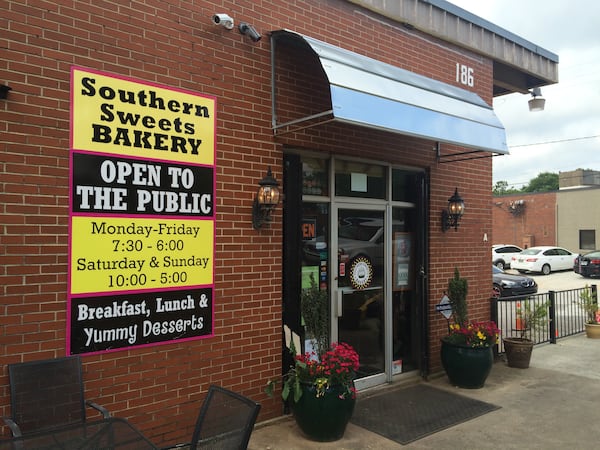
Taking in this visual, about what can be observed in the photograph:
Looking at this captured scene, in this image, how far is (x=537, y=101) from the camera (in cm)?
822

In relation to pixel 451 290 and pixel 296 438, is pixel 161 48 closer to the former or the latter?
pixel 296 438

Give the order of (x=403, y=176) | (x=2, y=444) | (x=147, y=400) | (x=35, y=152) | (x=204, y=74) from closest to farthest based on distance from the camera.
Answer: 1. (x=2, y=444)
2. (x=35, y=152)
3. (x=147, y=400)
4. (x=204, y=74)
5. (x=403, y=176)

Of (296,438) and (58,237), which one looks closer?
(58,237)

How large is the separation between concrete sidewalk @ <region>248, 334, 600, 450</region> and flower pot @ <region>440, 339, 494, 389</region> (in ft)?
0.39

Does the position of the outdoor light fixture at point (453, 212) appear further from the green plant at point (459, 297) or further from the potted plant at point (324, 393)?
the potted plant at point (324, 393)

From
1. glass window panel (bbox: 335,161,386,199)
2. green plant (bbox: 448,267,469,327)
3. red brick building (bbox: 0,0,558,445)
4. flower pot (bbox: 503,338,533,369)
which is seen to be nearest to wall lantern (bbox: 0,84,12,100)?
red brick building (bbox: 0,0,558,445)

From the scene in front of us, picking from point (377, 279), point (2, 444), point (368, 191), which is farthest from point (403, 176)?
point (2, 444)

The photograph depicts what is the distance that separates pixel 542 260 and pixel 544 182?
5722cm

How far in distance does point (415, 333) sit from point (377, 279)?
41.2 inches

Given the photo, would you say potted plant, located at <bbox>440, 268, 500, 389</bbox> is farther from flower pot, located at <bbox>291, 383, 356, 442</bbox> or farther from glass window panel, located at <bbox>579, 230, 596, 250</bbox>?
glass window panel, located at <bbox>579, 230, 596, 250</bbox>

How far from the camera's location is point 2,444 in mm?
2240

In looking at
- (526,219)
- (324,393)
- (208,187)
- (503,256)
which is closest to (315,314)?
(324,393)

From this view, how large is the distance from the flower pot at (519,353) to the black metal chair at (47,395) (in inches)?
218

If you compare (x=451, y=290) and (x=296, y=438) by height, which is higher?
(x=451, y=290)
